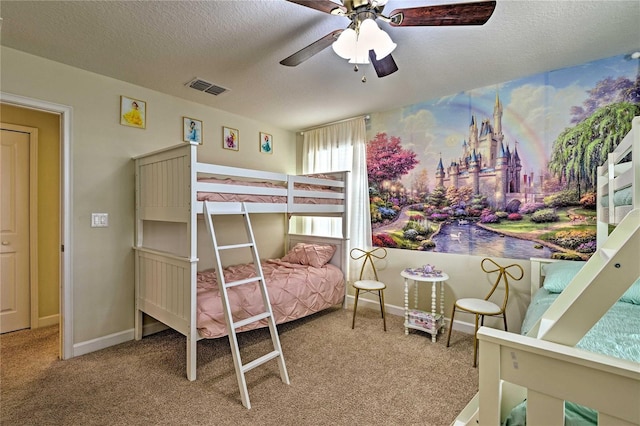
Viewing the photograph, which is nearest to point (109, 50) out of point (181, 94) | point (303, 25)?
point (181, 94)

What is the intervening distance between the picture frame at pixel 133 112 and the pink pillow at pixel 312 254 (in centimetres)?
219

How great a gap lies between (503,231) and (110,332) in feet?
12.6

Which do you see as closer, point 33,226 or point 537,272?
point 537,272

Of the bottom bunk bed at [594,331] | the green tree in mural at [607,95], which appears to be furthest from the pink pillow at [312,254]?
the green tree in mural at [607,95]

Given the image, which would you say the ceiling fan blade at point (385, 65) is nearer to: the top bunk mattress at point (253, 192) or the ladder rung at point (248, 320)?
the top bunk mattress at point (253, 192)

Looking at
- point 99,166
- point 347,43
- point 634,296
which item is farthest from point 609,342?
point 99,166

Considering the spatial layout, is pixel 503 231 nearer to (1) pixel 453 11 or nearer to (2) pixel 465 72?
(2) pixel 465 72

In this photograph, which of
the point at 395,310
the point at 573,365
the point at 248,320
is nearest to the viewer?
the point at 573,365

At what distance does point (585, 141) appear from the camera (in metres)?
2.46

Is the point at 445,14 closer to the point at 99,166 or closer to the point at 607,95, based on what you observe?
the point at 607,95

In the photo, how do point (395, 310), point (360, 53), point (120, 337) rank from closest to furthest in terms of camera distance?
point (360, 53) < point (120, 337) < point (395, 310)

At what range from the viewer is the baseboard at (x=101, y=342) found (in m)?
2.57

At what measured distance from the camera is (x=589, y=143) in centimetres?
245

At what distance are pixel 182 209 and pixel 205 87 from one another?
1.36 metres
